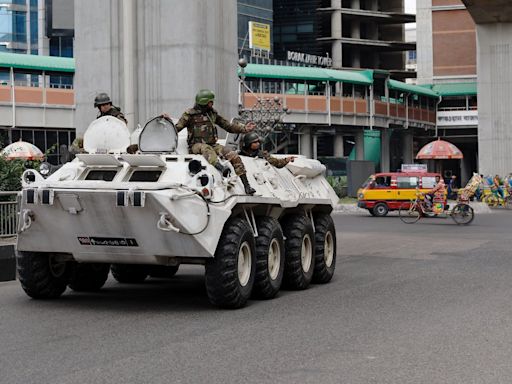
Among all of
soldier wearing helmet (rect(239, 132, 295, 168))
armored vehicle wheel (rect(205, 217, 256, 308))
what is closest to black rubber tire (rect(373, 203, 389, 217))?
soldier wearing helmet (rect(239, 132, 295, 168))

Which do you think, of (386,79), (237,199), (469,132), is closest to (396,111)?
(386,79)

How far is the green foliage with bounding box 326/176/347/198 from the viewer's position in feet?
175

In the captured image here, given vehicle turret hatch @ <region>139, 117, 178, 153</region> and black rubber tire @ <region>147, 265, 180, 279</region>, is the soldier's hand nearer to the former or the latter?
vehicle turret hatch @ <region>139, 117, 178, 153</region>

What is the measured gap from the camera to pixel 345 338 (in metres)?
8.77

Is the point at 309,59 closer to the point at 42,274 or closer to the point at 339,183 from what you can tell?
the point at 339,183

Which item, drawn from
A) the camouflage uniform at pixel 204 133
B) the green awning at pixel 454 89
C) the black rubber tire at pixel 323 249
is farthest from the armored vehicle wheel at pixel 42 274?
the green awning at pixel 454 89

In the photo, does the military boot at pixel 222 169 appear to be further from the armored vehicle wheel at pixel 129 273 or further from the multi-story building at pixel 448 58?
the multi-story building at pixel 448 58

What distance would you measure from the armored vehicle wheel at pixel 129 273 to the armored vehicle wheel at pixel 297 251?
2185 mm

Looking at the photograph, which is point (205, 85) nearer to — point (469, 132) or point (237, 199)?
point (237, 199)

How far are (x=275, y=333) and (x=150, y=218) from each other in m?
1.89

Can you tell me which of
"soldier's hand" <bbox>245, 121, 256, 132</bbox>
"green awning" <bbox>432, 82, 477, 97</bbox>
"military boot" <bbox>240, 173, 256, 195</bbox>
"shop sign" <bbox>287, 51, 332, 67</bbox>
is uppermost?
"shop sign" <bbox>287, 51, 332, 67</bbox>

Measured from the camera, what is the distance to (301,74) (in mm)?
67625

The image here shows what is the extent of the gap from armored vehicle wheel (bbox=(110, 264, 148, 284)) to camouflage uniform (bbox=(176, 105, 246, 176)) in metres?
2.72

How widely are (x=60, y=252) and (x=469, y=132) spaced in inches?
3117
